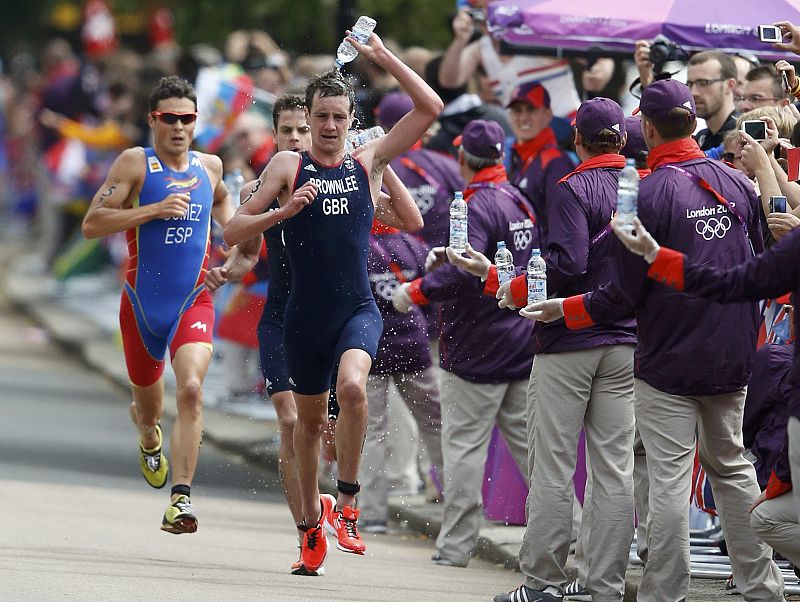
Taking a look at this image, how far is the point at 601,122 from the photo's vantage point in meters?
8.45

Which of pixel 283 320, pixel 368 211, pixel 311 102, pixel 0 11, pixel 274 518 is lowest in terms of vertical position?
pixel 274 518

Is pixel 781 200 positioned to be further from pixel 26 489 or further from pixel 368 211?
pixel 26 489

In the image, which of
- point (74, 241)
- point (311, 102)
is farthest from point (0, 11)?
point (311, 102)

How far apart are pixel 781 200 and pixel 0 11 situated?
33959 millimetres

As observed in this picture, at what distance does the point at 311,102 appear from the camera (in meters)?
8.94

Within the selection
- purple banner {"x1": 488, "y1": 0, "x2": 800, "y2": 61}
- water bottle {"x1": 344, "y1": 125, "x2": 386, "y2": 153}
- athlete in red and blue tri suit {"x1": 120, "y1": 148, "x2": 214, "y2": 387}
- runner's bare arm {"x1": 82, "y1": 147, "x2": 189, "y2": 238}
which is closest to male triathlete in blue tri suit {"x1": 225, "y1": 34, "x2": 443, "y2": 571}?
water bottle {"x1": 344, "y1": 125, "x2": 386, "y2": 153}

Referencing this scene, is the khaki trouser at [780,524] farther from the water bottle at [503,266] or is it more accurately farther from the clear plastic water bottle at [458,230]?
the clear plastic water bottle at [458,230]

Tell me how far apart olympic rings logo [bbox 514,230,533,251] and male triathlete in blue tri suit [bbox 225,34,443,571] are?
1.31m

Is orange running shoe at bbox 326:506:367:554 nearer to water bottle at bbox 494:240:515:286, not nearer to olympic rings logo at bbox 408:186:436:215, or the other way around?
water bottle at bbox 494:240:515:286

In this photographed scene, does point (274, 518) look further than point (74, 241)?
Answer: No

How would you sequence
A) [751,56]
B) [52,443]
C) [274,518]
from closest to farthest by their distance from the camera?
1. [751,56]
2. [274,518]
3. [52,443]

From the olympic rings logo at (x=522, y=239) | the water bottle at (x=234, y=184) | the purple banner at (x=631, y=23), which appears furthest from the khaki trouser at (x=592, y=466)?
the water bottle at (x=234, y=184)

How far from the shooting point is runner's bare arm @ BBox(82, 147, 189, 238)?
10273 millimetres

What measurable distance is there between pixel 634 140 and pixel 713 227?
4.61ft
